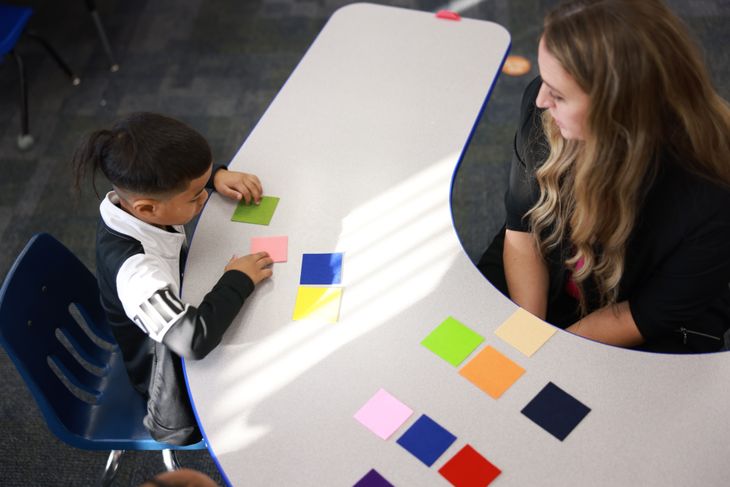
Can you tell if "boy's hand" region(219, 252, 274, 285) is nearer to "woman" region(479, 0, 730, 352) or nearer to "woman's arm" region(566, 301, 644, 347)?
"woman" region(479, 0, 730, 352)

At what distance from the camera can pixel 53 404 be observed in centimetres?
138

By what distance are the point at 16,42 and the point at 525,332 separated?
8.82ft

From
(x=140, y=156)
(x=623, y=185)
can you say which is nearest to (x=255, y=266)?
(x=140, y=156)

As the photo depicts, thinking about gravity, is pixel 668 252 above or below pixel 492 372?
above

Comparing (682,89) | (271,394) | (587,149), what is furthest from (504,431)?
(682,89)

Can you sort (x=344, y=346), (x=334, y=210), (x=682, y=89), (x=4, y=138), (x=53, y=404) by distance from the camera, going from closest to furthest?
(x=682, y=89), (x=344, y=346), (x=53, y=404), (x=334, y=210), (x=4, y=138)

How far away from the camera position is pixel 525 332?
127 cm

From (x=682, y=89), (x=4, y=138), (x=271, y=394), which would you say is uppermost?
(x=682, y=89)

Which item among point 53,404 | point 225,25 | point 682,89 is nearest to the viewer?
point 682,89

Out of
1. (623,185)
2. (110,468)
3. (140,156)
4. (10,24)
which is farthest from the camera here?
(10,24)

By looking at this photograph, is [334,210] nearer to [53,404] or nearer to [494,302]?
[494,302]

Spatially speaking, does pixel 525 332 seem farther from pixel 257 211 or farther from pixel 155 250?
pixel 155 250

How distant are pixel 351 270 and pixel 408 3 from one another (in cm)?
235

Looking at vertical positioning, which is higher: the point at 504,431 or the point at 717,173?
the point at 717,173
